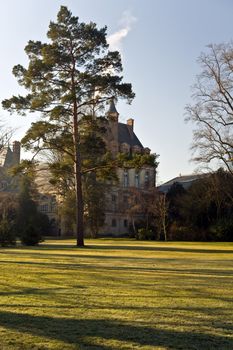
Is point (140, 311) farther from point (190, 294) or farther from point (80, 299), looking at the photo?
point (190, 294)

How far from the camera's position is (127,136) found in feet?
282

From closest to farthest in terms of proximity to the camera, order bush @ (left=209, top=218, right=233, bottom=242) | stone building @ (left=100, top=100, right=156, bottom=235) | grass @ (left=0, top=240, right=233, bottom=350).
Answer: grass @ (left=0, top=240, right=233, bottom=350) → bush @ (left=209, top=218, right=233, bottom=242) → stone building @ (left=100, top=100, right=156, bottom=235)

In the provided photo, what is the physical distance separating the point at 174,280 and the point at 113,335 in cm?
629

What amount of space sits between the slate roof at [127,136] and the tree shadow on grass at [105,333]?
76.7 meters

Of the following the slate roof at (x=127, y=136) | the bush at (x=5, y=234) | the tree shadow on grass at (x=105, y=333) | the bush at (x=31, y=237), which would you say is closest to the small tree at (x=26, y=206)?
the slate roof at (x=127, y=136)

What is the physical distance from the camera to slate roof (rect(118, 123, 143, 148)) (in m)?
84.1

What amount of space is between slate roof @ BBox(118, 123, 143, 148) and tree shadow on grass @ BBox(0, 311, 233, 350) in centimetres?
7666

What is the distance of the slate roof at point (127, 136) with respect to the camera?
8412 cm

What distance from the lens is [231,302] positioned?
8789mm

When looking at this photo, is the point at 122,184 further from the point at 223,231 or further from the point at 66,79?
the point at 66,79

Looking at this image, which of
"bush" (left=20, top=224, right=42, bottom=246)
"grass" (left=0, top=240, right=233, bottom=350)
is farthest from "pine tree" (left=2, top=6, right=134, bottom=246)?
"grass" (left=0, top=240, right=233, bottom=350)

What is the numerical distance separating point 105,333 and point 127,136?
80461 millimetres

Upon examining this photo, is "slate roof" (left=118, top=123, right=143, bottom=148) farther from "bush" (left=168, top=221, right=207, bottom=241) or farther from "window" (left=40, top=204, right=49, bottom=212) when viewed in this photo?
"bush" (left=168, top=221, right=207, bottom=241)

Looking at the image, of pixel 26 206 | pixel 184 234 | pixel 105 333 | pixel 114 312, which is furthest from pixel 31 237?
pixel 26 206
